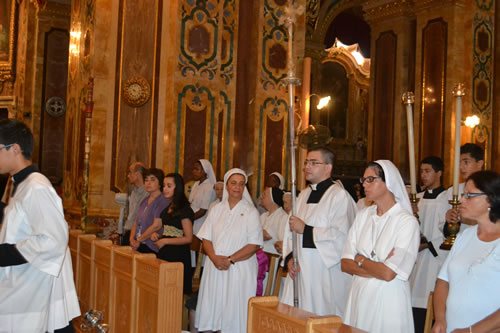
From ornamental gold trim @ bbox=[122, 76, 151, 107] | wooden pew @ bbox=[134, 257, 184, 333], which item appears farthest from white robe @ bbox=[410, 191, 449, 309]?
ornamental gold trim @ bbox=[122, 76, 151, 107]

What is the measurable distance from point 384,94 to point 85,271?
847 centimetres

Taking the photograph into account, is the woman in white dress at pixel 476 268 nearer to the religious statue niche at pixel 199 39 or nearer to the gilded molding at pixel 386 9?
the religious statue niche at pixel 199 39

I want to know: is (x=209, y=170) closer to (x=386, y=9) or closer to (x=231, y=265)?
(x=231, y=265)

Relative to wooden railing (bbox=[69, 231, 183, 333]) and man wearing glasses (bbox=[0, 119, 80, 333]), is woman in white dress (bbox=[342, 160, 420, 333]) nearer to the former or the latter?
wooden railing (bbox=[69, 231, 183, 333])

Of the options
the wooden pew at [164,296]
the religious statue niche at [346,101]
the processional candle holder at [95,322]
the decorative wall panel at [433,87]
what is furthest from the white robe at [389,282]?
the religious statue niche at [346,101]

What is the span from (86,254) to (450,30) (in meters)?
8.21

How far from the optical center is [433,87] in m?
11.3

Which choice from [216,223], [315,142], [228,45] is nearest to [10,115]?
[228,45]

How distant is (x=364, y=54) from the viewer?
61.3 ft

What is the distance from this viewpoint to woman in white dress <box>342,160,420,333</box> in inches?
139

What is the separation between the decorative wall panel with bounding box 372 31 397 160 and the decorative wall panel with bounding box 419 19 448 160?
3.00 ft

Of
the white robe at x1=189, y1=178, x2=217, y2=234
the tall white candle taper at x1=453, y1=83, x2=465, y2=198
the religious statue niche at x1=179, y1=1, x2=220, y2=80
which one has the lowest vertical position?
the white robe at x1=189, y1=178, x2=217, y2=234

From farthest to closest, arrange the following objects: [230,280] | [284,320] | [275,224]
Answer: [275,224], [230,280], [284,320]

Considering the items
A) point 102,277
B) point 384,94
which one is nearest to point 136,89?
point 102,277
